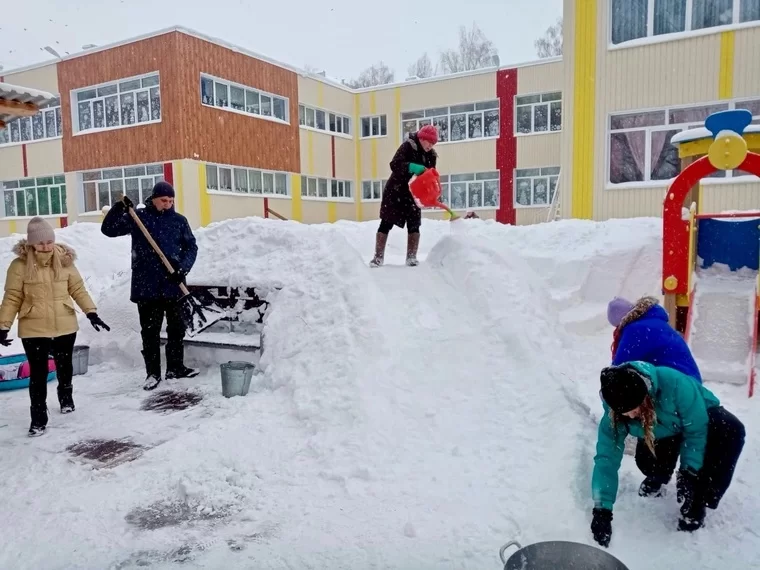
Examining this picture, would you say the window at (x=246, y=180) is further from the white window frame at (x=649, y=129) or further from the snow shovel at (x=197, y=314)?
the snow shovel at (x=197, y=314)

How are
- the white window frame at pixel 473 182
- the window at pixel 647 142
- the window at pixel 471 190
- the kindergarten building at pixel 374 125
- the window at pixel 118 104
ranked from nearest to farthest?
1. the kindergarten building at pixel 374 125
2. the window at pixel 647 142
3. the window at pixel 118 104
4. the white window frame at pixel 473 182
5. the window at pixel 471 190

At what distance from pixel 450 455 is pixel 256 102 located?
18.3 m

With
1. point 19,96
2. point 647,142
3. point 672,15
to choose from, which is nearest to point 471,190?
point 647,142

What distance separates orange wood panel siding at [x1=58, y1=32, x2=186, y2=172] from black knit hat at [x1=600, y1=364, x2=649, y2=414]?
1664cm

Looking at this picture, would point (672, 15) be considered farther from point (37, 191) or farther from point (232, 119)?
point (37, 191)

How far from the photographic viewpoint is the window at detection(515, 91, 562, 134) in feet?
66.3

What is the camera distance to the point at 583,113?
40.4ft

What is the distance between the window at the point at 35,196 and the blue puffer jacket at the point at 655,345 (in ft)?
71.6

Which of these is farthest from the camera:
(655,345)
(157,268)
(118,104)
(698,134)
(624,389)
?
(118,104)

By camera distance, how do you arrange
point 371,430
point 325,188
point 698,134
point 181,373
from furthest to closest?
point 325,188, point 698,134, point 181,373, point 371,430

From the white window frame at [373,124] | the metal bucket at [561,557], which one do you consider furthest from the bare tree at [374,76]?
the metal bucket at [561,557]

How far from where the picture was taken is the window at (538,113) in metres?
20.2

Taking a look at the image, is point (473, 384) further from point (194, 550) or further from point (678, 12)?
point (678, 12)

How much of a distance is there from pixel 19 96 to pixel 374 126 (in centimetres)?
1991
